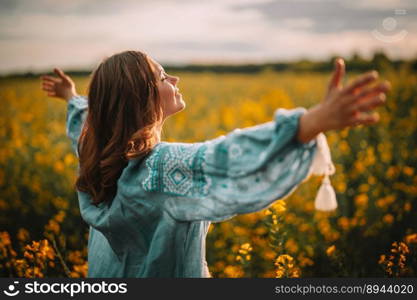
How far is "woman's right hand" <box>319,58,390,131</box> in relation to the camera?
3.20 feet

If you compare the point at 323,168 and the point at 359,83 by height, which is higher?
the point at 359,83

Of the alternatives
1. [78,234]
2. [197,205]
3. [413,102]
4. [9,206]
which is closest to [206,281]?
[197,205]

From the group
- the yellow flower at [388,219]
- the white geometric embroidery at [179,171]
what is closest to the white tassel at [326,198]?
the white geometric embroidery at [179,171]

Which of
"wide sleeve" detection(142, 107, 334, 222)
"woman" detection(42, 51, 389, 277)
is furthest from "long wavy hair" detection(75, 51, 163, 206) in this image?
"wide sleeve" detection(142, 107, 334, 222)

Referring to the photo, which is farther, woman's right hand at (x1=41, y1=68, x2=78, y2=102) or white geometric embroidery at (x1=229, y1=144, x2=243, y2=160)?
woman's right hand at (x1=41, y1=68, x2=78, y2=102)

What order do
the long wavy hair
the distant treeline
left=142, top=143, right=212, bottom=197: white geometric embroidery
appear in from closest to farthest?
left=142, top=143, right=212, bottom=197: white geometric embroidery → the long wavy hair → the distant treeline

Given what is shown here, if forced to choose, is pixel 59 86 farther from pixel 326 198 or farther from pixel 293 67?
pixel 293 67

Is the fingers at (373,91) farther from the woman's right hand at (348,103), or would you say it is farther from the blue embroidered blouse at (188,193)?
the blue embroidered blouse at (188,193)

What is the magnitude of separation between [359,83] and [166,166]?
62 cm

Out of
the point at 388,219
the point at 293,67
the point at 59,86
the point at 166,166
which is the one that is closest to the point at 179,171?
the point at 166,166

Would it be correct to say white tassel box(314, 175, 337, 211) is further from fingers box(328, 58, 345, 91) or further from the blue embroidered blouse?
fingers box(328, 58, 345, 91)

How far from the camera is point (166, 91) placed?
152cm

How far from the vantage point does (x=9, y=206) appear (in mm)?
3566

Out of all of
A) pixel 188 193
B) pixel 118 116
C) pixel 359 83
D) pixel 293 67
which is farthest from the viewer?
pixel 293 67
